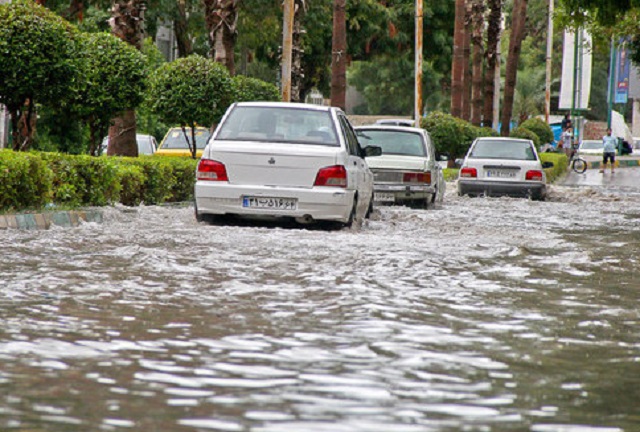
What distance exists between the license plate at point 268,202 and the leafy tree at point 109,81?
22.0 feet

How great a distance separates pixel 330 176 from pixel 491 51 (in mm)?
37646

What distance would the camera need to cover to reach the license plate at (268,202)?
1516cm

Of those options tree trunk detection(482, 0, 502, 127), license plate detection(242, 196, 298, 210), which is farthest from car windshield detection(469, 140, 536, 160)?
tree trunk detection(482, 0, 502, 127)

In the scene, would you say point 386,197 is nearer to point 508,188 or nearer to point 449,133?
point 508,188

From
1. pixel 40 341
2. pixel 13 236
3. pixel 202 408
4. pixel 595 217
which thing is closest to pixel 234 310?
pixel 40 341

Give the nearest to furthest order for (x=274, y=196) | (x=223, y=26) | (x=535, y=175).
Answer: (x=274, y=196), (x=535, y=175), (x=223, y=26)

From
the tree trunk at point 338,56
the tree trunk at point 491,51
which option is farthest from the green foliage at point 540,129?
the tree trunk at point 338,56

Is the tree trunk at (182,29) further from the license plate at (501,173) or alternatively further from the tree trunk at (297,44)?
the license plate at (501,173)

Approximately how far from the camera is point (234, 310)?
8703 mm

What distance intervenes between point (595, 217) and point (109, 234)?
10.6 meters

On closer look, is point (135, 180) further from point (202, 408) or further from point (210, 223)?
point (202, 408)

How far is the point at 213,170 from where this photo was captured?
50.0 feet

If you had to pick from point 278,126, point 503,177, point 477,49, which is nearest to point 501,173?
point 503,177

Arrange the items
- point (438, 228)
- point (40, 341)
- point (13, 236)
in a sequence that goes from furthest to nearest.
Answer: point (438, 228) < point (13, 236) < point (40, 341)
